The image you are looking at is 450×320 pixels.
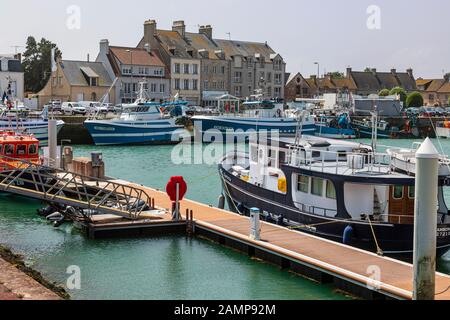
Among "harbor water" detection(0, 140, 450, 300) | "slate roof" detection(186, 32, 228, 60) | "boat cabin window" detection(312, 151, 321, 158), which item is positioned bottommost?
"harbor water" detection(0, 140, 450, 300)

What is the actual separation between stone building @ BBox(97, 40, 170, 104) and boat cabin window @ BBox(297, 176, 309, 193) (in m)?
64.1

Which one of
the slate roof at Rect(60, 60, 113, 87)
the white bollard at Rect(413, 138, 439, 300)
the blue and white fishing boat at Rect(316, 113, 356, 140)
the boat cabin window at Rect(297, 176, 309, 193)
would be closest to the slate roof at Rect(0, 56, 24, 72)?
the slate roof at Rect(60, 60, 113, 87)

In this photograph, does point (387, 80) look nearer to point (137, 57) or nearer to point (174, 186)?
point (137, 57)

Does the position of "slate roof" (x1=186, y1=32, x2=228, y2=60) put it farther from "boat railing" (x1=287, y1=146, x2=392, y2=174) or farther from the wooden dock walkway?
the wooden dock walkway

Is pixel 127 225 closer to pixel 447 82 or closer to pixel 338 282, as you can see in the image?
pixel 338 282

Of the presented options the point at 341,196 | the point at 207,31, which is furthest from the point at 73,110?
the point at 341,196

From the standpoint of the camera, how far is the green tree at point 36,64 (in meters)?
99.6

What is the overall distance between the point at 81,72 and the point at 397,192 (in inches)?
2698

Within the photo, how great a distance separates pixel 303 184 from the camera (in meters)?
22.6

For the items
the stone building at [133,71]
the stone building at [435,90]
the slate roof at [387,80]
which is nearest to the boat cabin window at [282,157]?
the stone building at [133,71]

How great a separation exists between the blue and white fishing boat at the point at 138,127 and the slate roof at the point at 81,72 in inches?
653

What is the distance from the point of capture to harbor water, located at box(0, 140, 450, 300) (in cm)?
1745

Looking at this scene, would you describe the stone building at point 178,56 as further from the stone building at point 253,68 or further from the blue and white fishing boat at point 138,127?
the blue and white fishing boat at point 138,127

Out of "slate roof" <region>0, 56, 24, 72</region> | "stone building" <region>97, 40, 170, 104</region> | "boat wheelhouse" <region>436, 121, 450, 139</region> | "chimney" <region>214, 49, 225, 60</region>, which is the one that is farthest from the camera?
"chimney" <region>214, 49, 225, 60</region>
